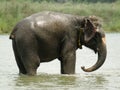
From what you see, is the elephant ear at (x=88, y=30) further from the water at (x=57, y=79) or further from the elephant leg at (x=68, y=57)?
the water at (x=57, y=79)

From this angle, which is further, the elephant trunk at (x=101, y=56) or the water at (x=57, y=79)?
the elephant trunk at (x=101, y=56)

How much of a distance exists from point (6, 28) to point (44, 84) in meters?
24.0

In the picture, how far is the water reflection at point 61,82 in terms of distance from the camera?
13.5m

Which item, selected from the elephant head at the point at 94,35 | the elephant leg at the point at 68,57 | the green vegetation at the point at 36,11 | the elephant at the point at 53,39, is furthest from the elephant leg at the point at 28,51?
the green vegetation at the point at 36,11

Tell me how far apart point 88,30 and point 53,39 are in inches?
33.4

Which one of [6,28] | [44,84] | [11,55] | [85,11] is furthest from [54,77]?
[85,11]

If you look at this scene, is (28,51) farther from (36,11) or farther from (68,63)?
(36,11)

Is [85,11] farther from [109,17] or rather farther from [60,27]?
[60,27]

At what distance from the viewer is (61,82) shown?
14172 millimetres

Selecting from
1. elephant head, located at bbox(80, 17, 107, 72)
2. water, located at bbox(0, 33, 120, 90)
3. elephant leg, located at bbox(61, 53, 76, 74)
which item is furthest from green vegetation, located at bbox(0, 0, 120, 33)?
elephant leg, located at bbox(61, 53, 76, 74)

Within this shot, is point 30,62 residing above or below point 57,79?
above

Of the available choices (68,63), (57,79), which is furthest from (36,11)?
(57,79)

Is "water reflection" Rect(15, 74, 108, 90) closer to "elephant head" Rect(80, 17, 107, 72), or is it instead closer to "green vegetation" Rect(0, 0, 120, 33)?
"elephant head" Rect(80, 17, 107, 72)

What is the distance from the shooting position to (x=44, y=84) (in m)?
13.8
